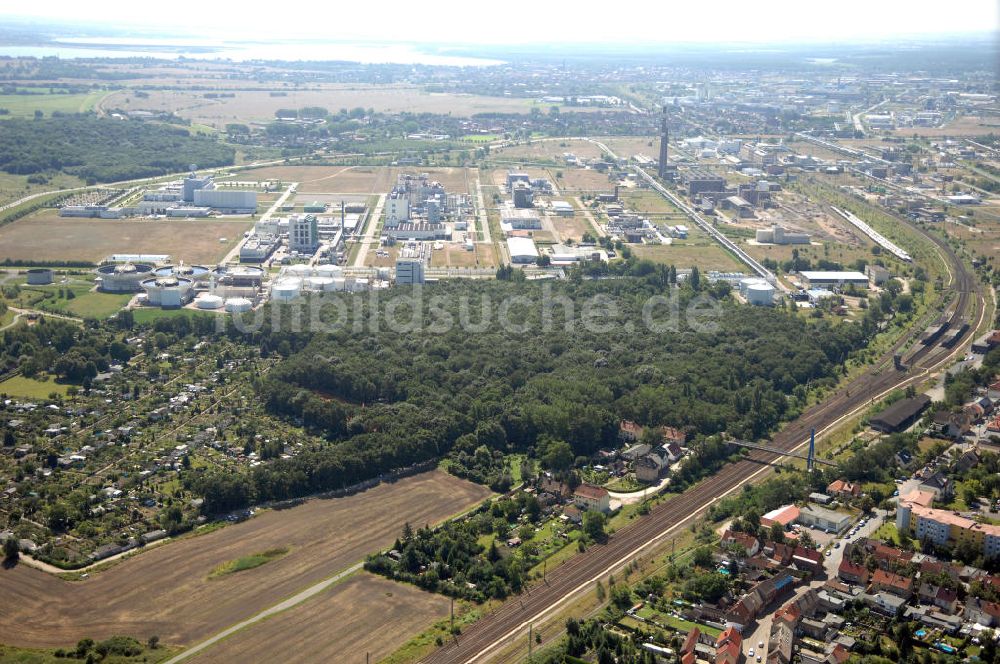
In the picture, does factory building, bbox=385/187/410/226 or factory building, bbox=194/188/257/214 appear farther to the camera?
factory building, bbox=194/188/257/214

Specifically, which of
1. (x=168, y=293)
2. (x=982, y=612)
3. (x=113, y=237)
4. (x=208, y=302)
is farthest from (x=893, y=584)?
(x=113, y=237)

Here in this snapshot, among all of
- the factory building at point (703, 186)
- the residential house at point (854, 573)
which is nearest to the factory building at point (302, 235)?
the factory building at point (703, 186)

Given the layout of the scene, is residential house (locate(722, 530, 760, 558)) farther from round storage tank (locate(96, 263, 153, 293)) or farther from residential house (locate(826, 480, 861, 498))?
round storage tank (locate(96, 263, 153, 293))

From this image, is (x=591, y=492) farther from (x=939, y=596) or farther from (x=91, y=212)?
(x=91, y=212)

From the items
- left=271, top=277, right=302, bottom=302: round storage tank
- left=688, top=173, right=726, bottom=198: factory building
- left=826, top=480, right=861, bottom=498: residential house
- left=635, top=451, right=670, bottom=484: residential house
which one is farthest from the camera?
left=688, top=173, right=726, bottom=198: factory building

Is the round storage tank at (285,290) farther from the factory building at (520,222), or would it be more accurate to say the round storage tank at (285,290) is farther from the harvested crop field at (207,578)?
the harvested crop field at (207,578)

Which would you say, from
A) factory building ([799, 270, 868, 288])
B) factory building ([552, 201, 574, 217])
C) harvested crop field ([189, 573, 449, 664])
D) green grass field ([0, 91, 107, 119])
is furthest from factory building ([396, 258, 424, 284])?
green grass field ([0, 91, 107, 119])
